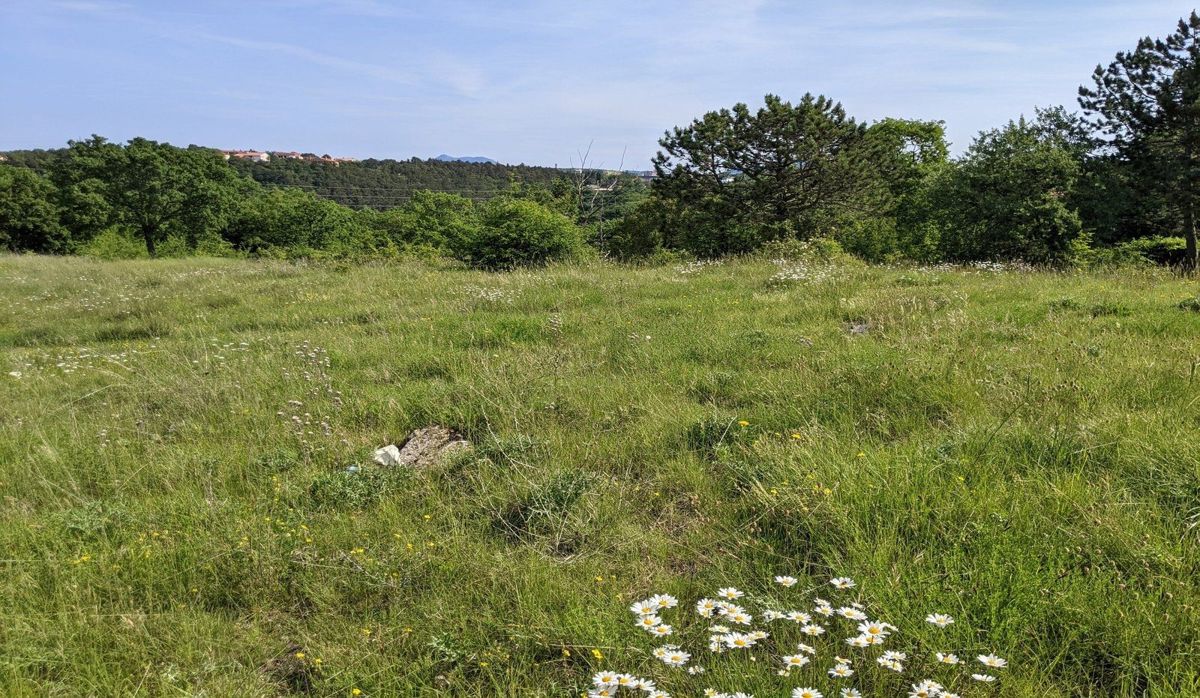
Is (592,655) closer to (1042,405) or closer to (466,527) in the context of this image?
(466,527)

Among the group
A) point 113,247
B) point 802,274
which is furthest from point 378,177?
point 802,274

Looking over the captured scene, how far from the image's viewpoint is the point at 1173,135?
25.1 metres

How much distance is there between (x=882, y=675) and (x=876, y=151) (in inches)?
1198

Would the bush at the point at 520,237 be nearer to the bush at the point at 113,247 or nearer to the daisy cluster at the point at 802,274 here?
the daisy cluster at the point at 802,274

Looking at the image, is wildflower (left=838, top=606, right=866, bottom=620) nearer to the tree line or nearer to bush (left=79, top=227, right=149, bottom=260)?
the tree line

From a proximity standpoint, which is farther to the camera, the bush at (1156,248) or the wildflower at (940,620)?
the bush at (1156,248)

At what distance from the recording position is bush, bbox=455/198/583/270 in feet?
61.3

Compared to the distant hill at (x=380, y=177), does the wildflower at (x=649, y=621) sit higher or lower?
lower

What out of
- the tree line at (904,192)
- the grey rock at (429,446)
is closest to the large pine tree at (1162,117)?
the tree line at (904,192)

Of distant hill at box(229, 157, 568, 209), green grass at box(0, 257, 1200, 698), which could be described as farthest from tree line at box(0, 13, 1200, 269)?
distant hill at box(229, 157, 568, 209)

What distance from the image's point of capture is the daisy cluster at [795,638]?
1969 millimetres

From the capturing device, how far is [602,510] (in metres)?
3.37

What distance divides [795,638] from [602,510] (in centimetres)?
132

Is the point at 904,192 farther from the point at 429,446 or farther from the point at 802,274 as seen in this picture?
the point at 429,446
